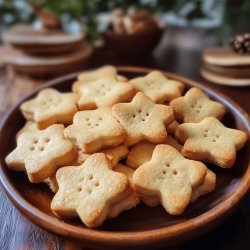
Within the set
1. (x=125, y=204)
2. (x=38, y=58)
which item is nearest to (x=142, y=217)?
(x=125, y=204)

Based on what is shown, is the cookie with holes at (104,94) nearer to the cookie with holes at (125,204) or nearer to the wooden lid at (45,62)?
the cookie with holes at (125,204)

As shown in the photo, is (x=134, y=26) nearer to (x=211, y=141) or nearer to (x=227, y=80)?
→ (x=227, y=80)

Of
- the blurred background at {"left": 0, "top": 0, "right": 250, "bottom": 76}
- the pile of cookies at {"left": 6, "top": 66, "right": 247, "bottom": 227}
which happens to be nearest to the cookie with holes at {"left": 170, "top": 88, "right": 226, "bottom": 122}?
the pile of cookies at {"left": 6, "top": 66, "right": 247, "bottom": 227}

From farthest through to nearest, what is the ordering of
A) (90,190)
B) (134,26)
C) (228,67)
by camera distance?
(134,26), (228,67), (90,190)

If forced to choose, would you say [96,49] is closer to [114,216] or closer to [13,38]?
[13,38]

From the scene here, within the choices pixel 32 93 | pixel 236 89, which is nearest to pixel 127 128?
pixel 32 93

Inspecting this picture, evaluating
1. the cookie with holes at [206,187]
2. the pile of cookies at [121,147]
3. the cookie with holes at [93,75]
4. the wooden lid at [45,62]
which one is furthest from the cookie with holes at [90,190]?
the wooden lid at [45,62]
